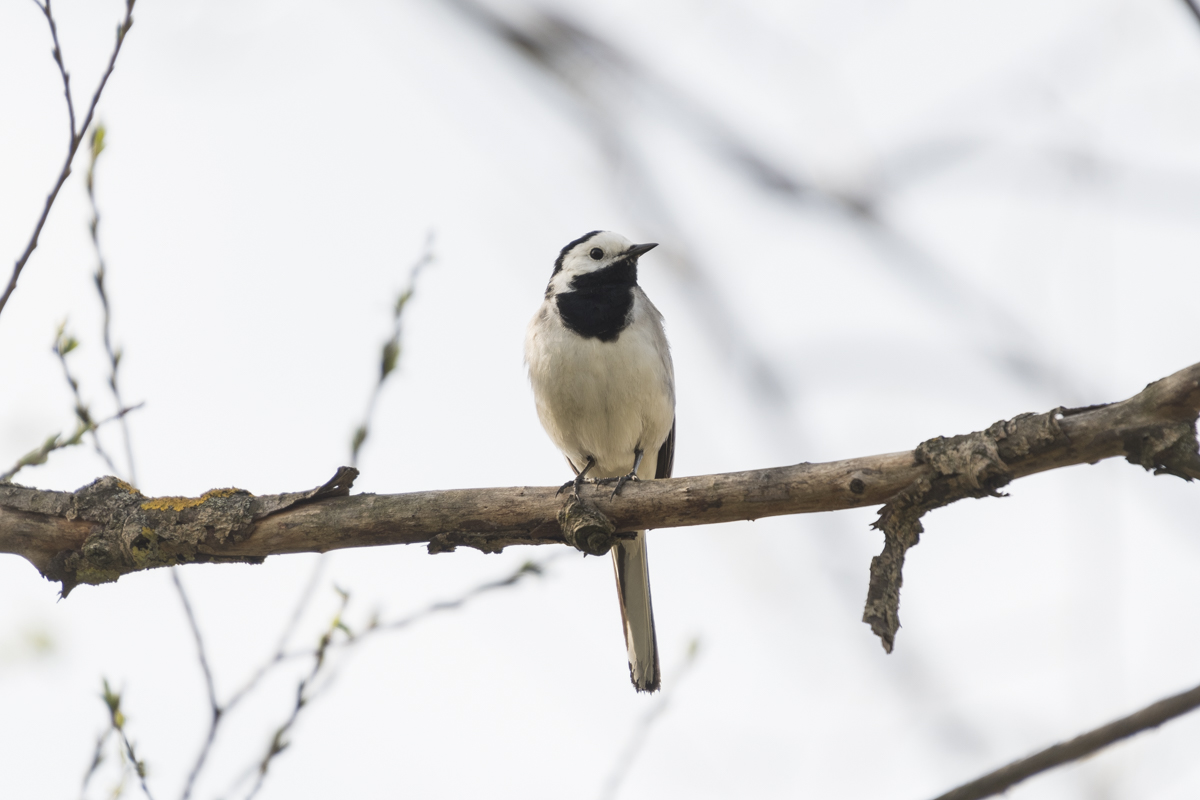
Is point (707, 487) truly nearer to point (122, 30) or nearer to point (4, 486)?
point (122, 30)

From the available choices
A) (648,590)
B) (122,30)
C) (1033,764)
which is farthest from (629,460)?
(1033,764)

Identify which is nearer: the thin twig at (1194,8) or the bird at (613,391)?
the thin twig at (1194,8)

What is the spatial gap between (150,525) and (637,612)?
11.2ft

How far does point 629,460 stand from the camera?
292 inches

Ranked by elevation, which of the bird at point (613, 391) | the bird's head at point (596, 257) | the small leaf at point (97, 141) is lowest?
the small leaf at point (97, 141)

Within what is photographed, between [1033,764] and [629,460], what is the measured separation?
5984 millimetres

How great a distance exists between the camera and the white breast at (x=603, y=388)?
6.89m

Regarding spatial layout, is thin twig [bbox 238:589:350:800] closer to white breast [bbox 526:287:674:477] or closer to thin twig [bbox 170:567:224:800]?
thin twig [bbox 170:567:224:800]

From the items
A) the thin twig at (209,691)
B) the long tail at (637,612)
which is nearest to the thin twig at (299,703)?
the thin twig at (209,691)

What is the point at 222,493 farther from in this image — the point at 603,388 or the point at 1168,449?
the point at 1168,449

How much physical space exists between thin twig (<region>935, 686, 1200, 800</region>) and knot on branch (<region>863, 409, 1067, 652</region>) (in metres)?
1.84

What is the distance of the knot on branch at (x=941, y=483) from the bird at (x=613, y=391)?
313 cm

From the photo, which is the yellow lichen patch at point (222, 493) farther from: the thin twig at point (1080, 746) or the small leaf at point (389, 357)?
the thin twig at point (1080, 746)

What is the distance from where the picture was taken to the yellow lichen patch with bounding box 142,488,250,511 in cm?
446
